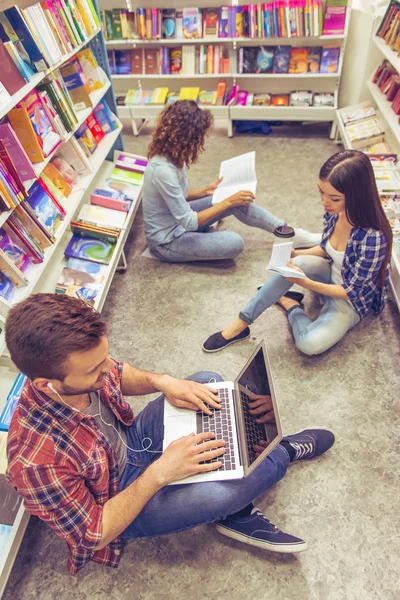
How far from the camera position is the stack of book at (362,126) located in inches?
127

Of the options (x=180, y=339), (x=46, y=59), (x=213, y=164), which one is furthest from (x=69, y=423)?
(x=213, y=164)

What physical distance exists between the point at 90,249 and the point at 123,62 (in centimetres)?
257

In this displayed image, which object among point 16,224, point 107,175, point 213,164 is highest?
point 16,224

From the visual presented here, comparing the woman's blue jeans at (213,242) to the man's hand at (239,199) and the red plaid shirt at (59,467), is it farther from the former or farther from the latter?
the red plaid shirt at (59,467)

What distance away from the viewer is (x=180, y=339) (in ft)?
7.91

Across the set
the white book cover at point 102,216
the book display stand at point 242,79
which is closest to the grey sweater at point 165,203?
the white book cover at point 102,216

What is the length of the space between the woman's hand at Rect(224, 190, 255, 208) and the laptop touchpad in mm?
1509

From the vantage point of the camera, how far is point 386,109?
9.86ft

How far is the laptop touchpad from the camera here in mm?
1480

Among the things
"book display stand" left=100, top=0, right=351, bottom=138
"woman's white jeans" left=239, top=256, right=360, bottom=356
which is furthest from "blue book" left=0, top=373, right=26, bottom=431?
"book display stand" left=100, top=0, right=351, bottom=138

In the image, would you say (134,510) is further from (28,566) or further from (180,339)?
(180,339)

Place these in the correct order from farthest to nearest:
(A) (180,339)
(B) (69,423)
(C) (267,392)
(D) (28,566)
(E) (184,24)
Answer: (E) (184,24) → (A) (180,339) → (D) (28,566) → (C) (267,392) → (B) (69,423)

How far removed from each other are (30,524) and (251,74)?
3.84 m

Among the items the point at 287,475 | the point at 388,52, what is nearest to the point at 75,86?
the point at 388,52
